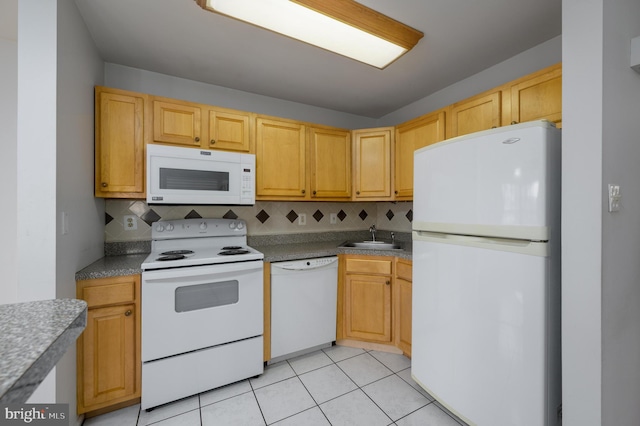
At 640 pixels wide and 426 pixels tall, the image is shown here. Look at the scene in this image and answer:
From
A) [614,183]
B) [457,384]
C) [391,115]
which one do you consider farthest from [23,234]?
[391,115]

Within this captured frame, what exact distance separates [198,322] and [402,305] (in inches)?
61.5

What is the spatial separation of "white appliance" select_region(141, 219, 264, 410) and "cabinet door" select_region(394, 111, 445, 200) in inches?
56.9

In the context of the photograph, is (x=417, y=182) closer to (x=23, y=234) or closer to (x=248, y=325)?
(x=248, y=325)

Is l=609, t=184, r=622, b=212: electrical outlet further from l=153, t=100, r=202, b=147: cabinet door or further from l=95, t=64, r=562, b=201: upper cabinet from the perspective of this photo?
l=153, t=100, r=202, b=147: cabinet door

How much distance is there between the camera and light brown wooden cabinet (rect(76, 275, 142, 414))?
154cm

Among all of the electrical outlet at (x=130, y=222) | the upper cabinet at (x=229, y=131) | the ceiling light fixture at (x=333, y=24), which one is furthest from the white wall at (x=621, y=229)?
the electrical outlet at (x=130, y=222)

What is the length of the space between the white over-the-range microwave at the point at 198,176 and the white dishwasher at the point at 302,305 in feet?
2.22

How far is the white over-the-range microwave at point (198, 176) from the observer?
1.88 m

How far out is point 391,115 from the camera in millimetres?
3184

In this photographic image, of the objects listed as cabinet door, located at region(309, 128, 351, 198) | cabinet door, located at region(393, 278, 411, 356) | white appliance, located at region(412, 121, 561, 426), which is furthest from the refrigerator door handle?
cabinet door, located at region(309, 128, 351, 198)

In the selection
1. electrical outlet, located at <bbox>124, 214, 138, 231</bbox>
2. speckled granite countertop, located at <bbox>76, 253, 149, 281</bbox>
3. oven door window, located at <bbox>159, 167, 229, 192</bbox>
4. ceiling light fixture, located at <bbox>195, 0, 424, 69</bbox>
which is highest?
ceiling light fixture, located at <bbox>195, 0, 424, 69</bbox>

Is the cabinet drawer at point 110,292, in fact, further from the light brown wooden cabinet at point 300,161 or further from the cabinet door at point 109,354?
the light brown wooden cabinet at point 300,161

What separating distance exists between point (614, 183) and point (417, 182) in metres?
0.88

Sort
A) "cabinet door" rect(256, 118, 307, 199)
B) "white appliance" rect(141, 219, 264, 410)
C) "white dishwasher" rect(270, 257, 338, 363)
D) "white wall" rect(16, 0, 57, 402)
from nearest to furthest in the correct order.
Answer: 1. "white wall" rect(16, 0, 57, 402)
2. "white appliance" rect(141, 219, 264, 410)
3. "white dishwasher" rect(270, 257, 338, 363)
4. "cabinet door" rect(256, 118, 307, 199)
